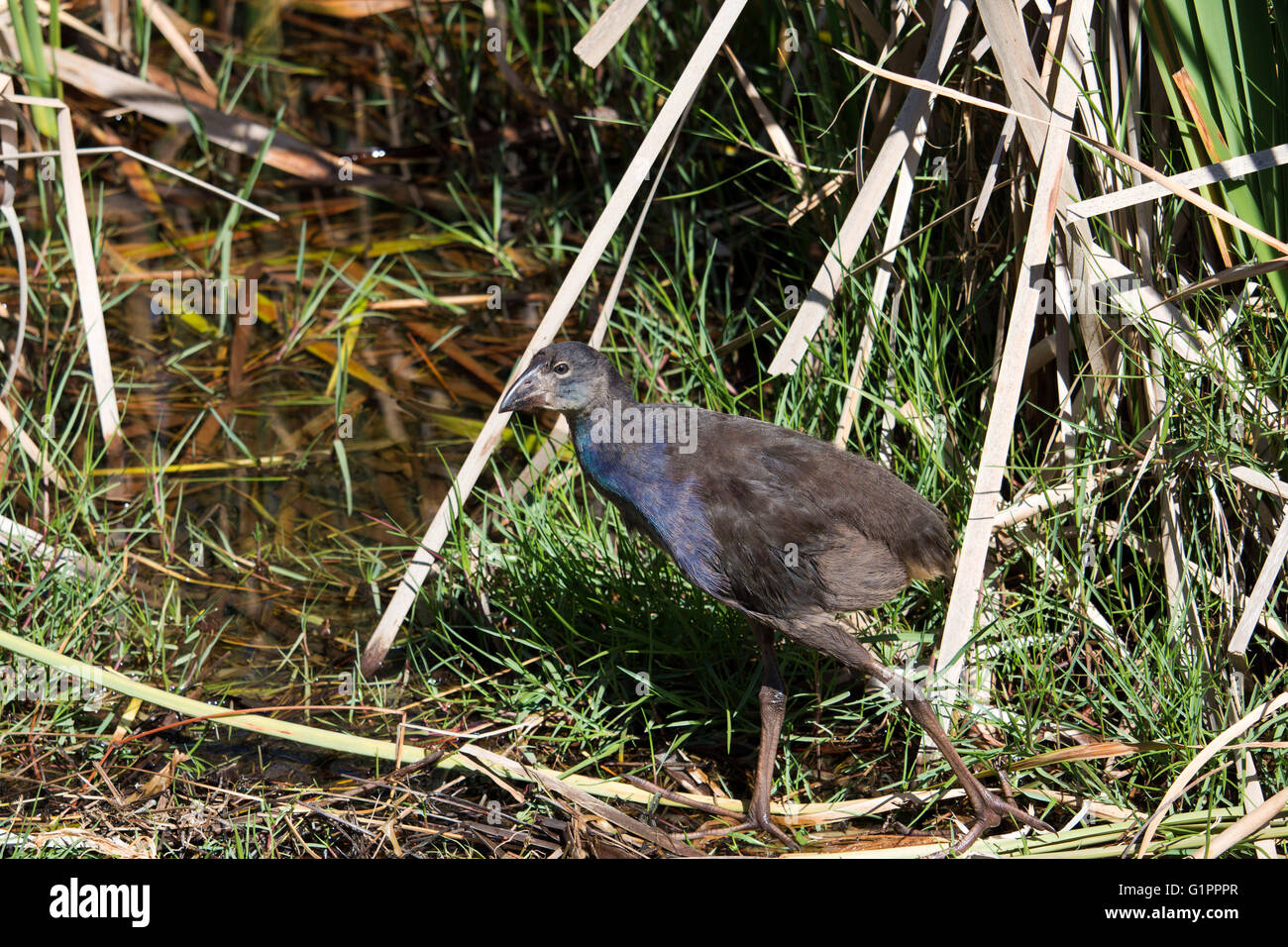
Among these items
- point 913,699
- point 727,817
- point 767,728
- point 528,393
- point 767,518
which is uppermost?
point 528,393

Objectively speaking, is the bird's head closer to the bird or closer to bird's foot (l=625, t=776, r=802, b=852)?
the bird

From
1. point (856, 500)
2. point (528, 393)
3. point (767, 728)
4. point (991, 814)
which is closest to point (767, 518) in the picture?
point (856, 500)

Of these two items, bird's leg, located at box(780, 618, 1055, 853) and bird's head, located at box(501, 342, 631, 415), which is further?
bird's head, located at box(501, 342, 631, 415)

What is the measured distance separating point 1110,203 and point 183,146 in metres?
4.24

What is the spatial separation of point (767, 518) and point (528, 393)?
63 cm

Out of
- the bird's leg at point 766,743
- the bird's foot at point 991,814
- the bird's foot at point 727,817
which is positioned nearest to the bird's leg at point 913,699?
the bird's foot at point 991,814

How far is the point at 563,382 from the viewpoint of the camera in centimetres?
291

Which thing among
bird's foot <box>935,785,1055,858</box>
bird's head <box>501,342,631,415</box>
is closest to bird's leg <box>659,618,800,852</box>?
bird's foot <box>935,785,1055,858</box>

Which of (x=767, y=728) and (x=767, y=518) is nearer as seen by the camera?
(x=767, y=518)

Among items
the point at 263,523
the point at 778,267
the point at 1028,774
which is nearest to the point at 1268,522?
the point at 1028,774

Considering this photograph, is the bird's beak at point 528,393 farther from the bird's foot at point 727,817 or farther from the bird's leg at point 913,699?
the bird's foot at point 727,817

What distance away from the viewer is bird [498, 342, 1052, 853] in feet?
9.12

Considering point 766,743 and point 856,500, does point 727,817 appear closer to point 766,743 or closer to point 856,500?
point 766,743

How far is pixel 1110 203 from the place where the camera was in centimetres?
275
